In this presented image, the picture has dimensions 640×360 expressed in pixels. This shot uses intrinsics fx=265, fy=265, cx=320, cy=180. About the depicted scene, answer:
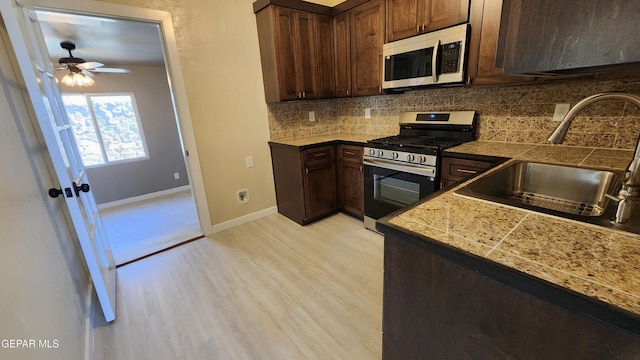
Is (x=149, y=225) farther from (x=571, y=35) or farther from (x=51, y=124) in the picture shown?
(x=571, y=35)

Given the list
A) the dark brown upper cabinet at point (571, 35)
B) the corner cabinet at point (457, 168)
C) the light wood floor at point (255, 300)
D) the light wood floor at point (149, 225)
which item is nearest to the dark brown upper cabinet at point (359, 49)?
the corner cabinet at point (457, 168)

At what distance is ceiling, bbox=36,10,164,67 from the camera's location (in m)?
2.34

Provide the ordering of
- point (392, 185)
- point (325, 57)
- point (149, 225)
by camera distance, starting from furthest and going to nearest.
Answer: point (149, 225) → point (325, 57) → point (392, 185)

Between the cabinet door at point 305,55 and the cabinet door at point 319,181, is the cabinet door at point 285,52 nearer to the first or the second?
the cabinet door at point 305,55

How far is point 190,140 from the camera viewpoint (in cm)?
259

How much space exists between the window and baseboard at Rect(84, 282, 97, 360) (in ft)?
9.81

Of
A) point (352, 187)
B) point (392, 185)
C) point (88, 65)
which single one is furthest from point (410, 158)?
point (88, 65)

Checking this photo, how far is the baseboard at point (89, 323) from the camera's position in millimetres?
1463

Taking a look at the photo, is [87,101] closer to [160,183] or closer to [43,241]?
[160,183]

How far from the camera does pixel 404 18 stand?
Result: 7.46ft

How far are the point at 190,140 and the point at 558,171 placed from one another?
279 cm

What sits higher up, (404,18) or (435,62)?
(404,18)

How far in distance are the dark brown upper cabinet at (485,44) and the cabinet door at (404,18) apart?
412mm

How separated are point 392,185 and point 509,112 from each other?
1077mm
